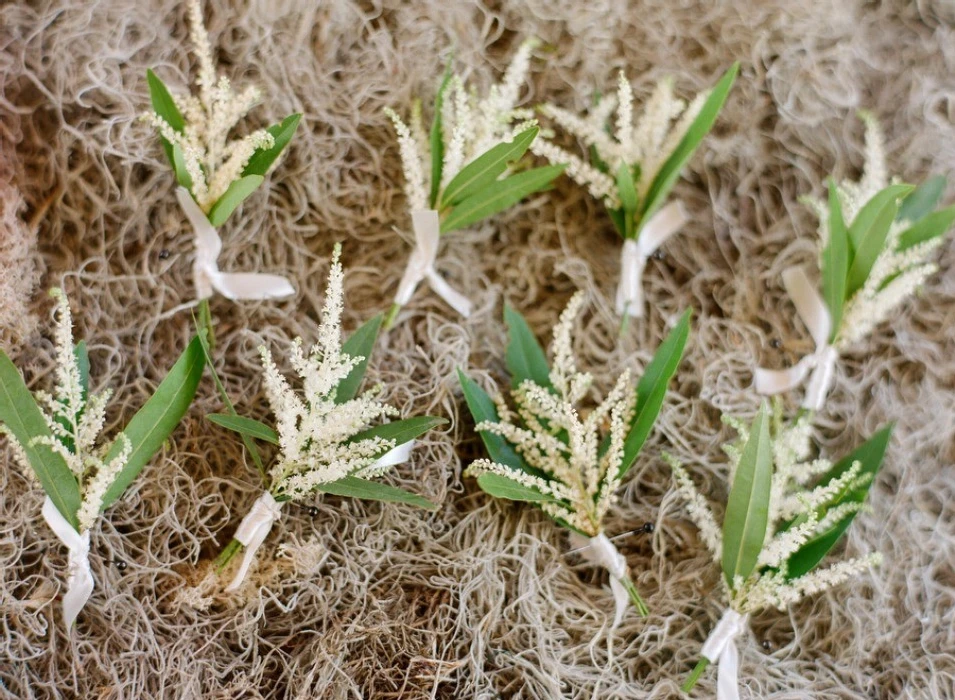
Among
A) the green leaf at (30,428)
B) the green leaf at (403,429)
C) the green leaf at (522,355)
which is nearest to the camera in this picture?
the green leaf at (30,428)

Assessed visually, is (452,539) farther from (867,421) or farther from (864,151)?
(864,151)

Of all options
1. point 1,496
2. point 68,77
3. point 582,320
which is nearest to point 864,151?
point 582,320

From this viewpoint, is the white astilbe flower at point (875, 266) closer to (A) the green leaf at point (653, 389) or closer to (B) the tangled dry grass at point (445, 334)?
(B) the tangled dry grass at point (445, 334)

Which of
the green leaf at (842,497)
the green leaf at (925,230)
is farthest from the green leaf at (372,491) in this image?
the green leaf at (925,230)

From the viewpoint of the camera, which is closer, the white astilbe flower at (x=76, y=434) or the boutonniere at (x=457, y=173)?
the white astilbe flower at (x=76, y=434)

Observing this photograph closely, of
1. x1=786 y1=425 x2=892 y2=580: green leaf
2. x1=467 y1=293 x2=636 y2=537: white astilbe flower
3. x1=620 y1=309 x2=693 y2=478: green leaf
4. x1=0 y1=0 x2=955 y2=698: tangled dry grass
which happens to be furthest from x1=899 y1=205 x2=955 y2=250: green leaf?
x1=467 y1=293 x2=636 y2=537: white astilbe flower
